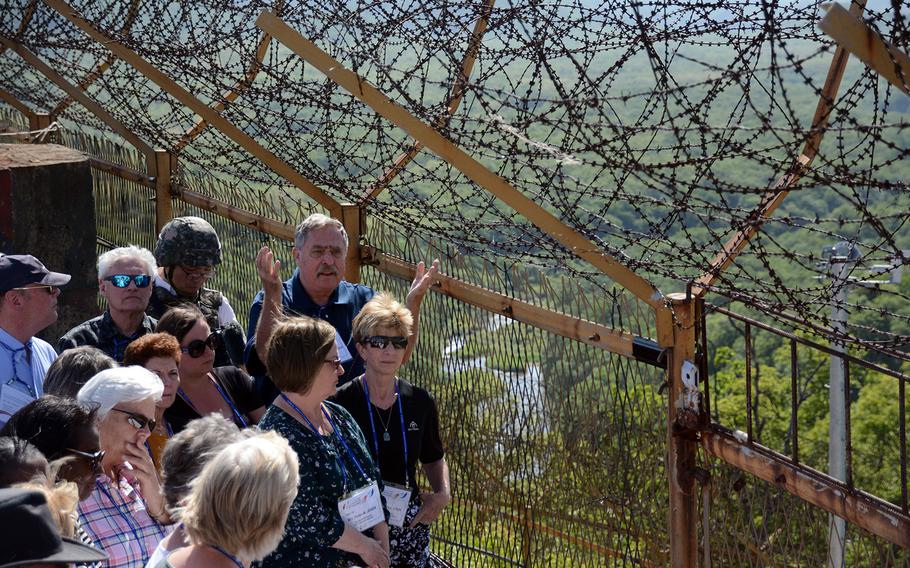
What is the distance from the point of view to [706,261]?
3.78 meters

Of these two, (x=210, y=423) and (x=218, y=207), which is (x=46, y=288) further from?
(x=218, y=207)

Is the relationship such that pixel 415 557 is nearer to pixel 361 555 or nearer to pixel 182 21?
pixel 361 555

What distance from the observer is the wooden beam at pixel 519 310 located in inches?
163

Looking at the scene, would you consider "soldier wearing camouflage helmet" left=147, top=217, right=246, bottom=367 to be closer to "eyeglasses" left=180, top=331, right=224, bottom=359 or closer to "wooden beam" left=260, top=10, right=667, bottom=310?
"eyeglasses" left=180, top=331, right=224, bottom=359

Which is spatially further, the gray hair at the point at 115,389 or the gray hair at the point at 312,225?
the gray hair at the point at 312,225

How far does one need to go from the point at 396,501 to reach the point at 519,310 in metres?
1.09

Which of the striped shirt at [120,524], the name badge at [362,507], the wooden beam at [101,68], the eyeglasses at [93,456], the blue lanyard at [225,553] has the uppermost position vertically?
the wooden beam at [101,68]

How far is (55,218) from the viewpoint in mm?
6410

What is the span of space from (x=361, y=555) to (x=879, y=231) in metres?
1.83

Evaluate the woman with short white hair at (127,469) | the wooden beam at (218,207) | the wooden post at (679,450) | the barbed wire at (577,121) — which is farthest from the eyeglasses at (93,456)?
the wooden beam at (218,207)

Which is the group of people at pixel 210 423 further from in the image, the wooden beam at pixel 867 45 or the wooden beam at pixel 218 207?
the wooden beam at pixel 867 45

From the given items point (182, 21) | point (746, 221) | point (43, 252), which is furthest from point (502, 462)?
point (182, 21)

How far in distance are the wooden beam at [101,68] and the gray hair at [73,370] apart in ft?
15.0

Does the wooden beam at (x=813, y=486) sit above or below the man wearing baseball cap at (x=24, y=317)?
below
